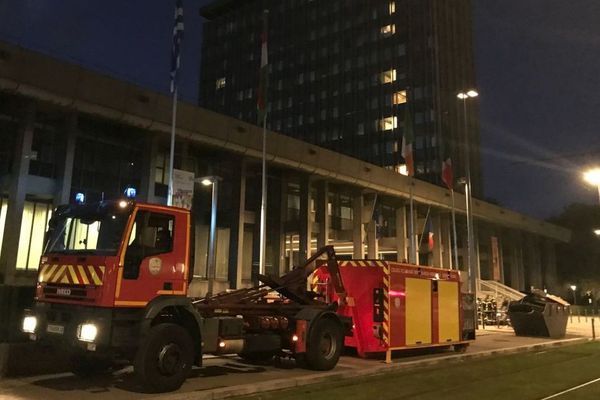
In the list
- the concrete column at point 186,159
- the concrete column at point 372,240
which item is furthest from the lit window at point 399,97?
the concrete column at point 186,159

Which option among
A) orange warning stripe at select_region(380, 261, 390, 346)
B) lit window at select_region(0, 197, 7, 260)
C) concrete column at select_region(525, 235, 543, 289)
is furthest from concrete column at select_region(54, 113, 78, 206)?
concrete column at select_region(525, 235, 543, 289)

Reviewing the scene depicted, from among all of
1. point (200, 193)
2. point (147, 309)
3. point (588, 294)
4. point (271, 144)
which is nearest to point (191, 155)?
point (200, 193)

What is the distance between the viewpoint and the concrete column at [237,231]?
34.6 meters

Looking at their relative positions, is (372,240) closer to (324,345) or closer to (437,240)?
(437,240)

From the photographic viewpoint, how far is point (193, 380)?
1073cm

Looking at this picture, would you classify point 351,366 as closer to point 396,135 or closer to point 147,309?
point 147,309

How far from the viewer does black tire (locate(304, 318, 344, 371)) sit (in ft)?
40.4

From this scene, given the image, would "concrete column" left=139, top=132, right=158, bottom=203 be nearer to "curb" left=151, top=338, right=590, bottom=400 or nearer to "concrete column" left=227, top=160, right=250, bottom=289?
"concrete column" left=227, top=160, right=250, bottom=289

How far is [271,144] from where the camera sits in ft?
112

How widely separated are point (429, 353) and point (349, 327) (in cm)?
422

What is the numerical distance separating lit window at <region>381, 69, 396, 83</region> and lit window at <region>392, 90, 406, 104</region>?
256 centimetres

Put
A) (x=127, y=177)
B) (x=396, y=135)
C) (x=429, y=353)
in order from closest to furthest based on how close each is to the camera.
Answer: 1. (x=429, y=353)
2. (x=127, y=177)
3. (x=396, y=135)

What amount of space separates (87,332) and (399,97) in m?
82.5

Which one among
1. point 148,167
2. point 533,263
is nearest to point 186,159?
point 148,167
